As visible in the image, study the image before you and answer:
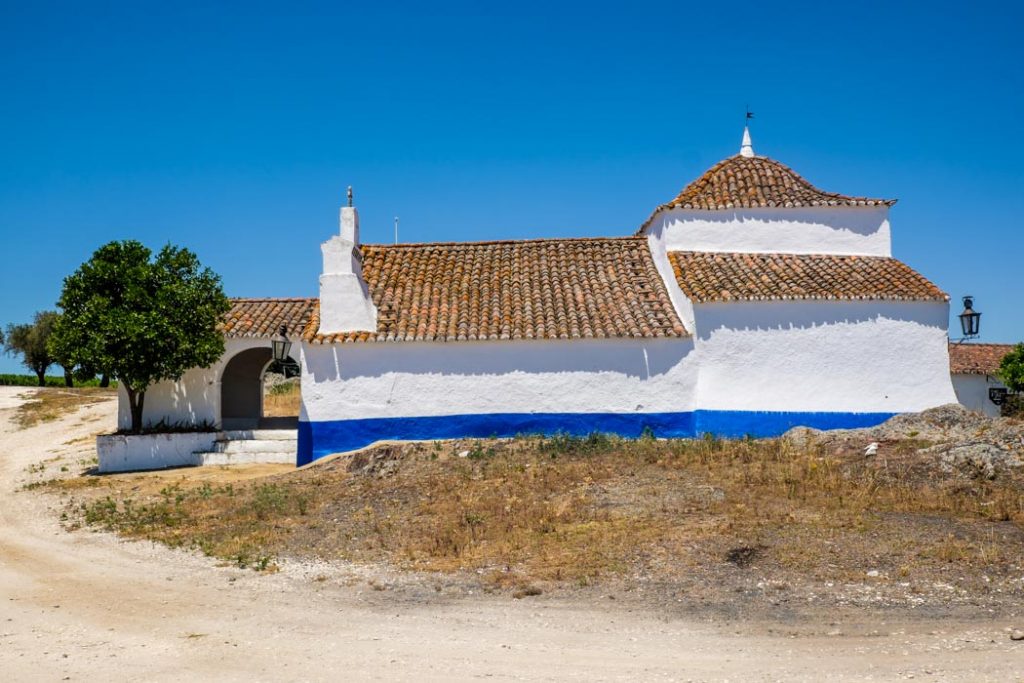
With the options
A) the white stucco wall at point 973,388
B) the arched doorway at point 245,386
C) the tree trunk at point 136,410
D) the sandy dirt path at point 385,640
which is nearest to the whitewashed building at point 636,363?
the tree trunk at point 136,410

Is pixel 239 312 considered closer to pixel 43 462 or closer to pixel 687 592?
pixel 43 462

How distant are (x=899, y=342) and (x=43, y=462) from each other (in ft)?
63.9

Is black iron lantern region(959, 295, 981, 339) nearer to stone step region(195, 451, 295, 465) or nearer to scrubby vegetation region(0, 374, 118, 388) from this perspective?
stone step region(195, 451, 295, 465)

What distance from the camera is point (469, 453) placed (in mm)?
A: 16359

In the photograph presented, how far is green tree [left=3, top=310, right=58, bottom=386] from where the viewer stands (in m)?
43.9

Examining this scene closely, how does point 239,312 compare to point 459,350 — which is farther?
point 239,312

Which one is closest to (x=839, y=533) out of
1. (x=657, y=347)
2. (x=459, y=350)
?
(x=657, y=347)

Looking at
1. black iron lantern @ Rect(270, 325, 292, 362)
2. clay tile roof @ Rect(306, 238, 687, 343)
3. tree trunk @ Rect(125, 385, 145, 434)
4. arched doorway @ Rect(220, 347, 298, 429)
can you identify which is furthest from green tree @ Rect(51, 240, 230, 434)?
arched doorway @ Rect(220, 347, 298, 429)

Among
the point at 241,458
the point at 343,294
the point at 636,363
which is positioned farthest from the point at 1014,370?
the point at 241,458

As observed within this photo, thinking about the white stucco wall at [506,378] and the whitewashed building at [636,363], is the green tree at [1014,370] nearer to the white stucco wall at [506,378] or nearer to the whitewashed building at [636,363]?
the whitewashed building at [636,363]

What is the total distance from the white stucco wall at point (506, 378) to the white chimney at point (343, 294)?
1.69 feet

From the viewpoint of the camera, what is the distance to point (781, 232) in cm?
1944

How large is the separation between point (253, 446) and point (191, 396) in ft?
7.84

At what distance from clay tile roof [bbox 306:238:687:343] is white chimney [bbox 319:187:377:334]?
0.84 feet
